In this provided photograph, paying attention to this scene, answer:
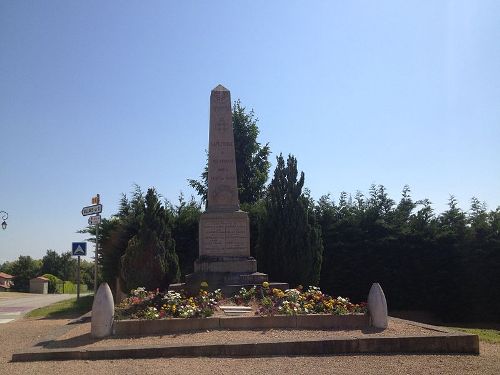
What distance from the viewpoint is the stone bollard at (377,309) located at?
8.44m

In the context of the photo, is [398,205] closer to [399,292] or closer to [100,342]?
[399,292]

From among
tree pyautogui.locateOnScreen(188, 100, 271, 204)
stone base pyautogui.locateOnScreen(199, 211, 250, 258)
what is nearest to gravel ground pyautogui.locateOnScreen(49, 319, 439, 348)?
stone base pyautogui.locateOnScreen(199, 211, 250, 258)

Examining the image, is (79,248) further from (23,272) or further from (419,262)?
(23,272)

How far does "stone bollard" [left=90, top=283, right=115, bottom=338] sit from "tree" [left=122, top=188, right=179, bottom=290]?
558 centimetres

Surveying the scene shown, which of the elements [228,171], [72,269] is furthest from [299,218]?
[72,269]

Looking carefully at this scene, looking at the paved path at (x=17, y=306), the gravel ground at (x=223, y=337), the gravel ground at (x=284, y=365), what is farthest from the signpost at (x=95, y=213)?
the gravel ground at (x=284, y=365)

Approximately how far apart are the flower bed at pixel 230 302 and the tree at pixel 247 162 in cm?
1541

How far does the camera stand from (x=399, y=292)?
58.5ft

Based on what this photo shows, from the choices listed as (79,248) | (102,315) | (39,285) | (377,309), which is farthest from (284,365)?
(39,285)

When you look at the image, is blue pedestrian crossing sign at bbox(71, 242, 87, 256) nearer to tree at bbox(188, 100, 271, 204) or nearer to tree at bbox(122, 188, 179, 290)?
tree at bbox(122, 188, 179, 290)

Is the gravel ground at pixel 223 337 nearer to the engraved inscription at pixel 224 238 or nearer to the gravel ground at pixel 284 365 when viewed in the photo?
the gravel ground at pixel 284 365

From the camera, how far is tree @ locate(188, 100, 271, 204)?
1013 inches

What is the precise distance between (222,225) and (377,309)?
4995 mm

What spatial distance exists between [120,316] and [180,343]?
192 cm
